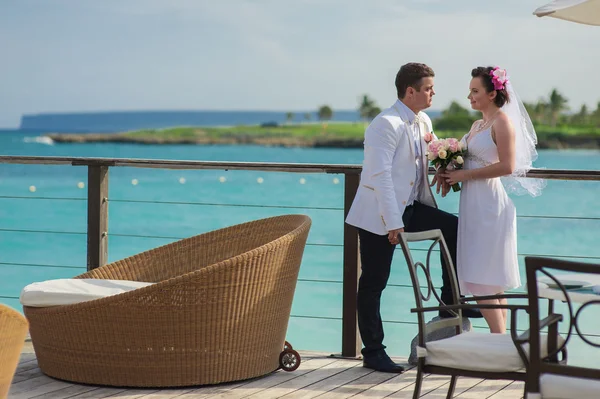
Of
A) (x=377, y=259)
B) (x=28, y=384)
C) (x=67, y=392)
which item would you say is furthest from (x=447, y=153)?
(x=28, y=384)

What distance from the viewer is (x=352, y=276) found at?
462 cm

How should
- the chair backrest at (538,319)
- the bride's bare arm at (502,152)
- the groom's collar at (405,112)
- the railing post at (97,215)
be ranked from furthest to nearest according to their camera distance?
the railing post at (97,215)
the groom's collar at (405,112)
the bride's bare arm at (502,152)
the chair backrest at (538,319)

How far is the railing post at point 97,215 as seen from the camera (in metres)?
4.91

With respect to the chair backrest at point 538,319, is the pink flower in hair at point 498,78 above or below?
above

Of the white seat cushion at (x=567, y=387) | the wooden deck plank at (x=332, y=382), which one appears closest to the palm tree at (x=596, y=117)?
the wooden deck plank at (x=332, y=382)

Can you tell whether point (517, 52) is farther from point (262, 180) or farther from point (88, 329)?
point (88, 329)

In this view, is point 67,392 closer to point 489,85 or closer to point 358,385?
point 358,385

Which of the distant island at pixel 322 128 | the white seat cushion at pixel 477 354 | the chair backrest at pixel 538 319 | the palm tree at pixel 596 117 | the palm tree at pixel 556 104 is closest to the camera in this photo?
the chair backrest at pixel 538 319

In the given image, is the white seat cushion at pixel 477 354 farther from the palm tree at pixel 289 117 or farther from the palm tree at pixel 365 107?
the palm tree at pixel 289 117

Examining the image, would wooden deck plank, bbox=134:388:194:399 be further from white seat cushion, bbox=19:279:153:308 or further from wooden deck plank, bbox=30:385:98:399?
white seat cushion, bbox=19:279:153:308

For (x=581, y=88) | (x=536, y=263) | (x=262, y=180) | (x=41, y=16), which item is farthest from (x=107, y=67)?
(x=536, y=263)

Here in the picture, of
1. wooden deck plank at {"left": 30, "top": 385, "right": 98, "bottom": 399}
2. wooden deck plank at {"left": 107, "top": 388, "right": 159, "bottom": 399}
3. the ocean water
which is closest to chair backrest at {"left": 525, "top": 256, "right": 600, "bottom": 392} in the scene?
wooden deck plank at {"left": 107, "top": 388, "right": 159, "bottom": 399}

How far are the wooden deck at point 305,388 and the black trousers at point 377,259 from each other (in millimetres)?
194

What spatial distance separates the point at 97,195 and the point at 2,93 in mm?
22571
